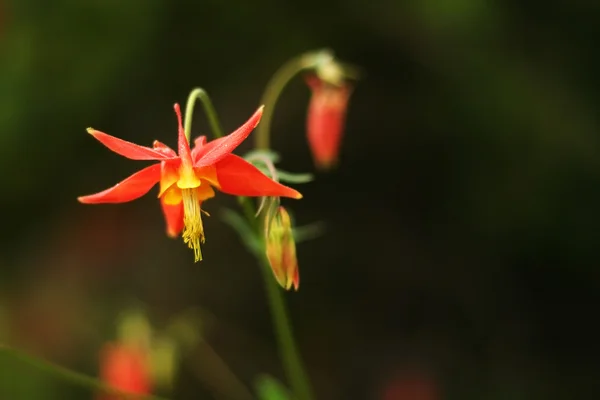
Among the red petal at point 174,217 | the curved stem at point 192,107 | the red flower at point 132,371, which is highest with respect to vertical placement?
the curved stem at point 192,107

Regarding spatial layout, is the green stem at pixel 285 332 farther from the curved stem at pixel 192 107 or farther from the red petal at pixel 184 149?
the red petal at pixel 184 149

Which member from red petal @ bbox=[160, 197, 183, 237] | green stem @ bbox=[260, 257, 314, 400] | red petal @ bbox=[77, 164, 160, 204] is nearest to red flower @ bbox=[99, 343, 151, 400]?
green stem @ bbox=[260, 257, 314, 400]

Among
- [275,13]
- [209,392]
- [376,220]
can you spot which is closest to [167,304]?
[209,392]

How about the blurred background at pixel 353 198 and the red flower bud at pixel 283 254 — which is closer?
the red flower bud at pixel 283 254

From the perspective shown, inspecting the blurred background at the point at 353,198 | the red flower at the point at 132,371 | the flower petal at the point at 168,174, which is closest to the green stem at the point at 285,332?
the flower petal at the point at 168,174

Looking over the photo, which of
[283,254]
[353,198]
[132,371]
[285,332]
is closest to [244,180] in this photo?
[283,254]

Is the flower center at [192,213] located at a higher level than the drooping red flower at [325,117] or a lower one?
lower

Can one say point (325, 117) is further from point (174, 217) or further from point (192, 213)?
point (192, 213)

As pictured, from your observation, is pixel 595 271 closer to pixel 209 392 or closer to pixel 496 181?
pixel 496 181
